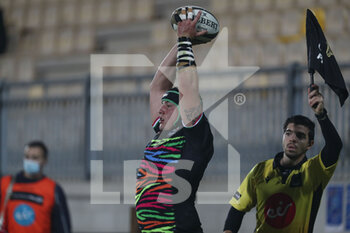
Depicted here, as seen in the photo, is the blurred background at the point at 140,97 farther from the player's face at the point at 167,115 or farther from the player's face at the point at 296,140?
the player's face at the point at 167,115

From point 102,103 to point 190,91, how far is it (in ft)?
21.1

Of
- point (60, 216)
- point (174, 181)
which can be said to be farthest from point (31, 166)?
point (174, 181)

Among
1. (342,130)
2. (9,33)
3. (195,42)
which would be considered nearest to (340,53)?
Answer: (342,130)

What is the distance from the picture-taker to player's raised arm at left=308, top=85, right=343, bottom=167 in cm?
466

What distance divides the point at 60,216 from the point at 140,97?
3023mm

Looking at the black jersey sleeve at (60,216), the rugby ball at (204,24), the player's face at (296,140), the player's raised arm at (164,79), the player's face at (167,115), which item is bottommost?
the black jersey sleeve at (60,216)

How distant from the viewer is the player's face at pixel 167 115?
4.83 m

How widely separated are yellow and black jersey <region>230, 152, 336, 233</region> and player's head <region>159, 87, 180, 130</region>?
898 millimetres

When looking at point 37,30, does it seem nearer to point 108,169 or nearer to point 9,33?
point 9,33

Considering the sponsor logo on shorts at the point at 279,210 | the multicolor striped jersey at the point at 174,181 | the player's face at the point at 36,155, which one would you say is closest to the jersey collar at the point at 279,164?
the sponsor logo on shorts at the point at 279,210

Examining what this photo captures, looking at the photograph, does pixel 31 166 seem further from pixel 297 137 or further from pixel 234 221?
pixel 297 137

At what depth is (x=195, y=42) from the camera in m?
5.00

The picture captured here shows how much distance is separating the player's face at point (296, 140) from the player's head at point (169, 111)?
92 cm

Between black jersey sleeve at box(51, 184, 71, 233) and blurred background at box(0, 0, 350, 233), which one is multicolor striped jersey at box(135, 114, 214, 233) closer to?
black jersey sleeve at box(51, 184, 71, 233)
